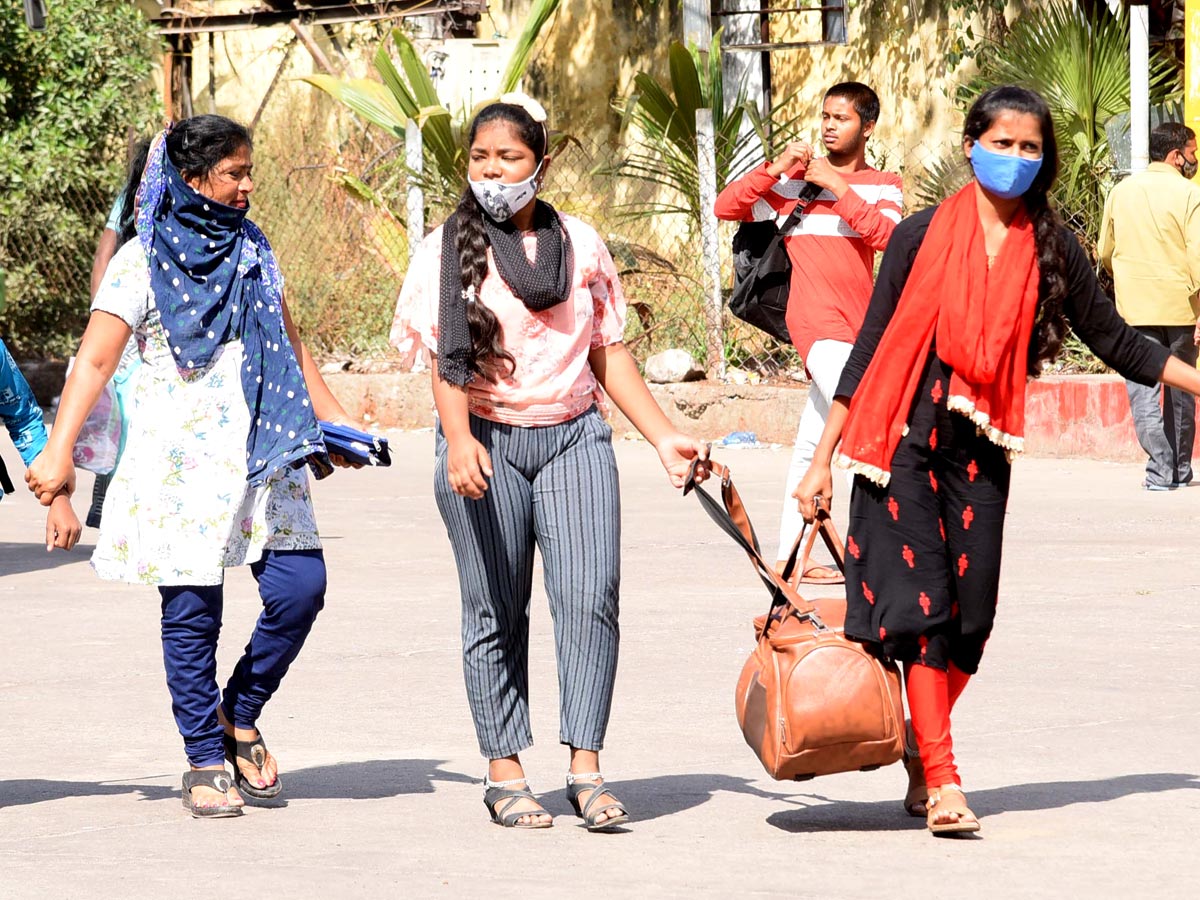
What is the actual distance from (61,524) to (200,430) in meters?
0.39

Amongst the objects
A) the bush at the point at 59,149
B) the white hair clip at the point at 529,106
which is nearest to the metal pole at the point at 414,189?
the bush at the point at 59,149

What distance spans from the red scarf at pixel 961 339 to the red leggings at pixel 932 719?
0.45m

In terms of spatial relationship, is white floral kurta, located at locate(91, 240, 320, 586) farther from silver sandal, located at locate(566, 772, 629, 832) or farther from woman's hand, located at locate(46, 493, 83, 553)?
silver sandal, located at locate(566, 772, 629, 832)

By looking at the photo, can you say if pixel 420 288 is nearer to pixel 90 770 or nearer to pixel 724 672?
pixel 90 770

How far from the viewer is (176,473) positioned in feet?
16.2

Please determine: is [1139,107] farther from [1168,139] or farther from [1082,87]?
[1168,139]

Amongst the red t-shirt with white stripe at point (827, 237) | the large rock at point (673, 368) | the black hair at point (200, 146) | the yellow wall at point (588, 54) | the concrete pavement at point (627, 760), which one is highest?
the yellow wall at point (588, 54)

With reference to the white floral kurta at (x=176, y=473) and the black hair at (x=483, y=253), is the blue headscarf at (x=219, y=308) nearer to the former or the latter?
the white floral kurta at (x=176, y=473)

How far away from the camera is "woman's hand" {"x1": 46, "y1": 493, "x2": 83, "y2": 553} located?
4836 millimetres

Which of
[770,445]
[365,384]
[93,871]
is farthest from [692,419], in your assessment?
[93,871]

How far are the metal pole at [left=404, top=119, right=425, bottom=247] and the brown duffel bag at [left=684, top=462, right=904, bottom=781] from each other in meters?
11.0

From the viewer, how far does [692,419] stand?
46.7 ft

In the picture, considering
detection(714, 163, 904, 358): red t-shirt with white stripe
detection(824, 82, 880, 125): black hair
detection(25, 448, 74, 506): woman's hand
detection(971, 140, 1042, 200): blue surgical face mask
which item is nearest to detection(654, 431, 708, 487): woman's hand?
Result: detection(971, 140, 1042, 200): blue surgical face mask

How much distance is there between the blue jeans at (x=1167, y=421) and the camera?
11.2 m
